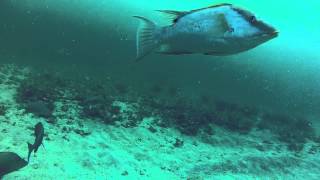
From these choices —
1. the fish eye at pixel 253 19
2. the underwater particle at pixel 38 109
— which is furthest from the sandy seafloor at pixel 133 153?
the fish eye at pixel 253 19

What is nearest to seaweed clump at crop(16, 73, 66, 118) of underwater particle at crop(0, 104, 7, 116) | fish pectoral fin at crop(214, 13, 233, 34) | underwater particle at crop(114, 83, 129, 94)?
underwater particle at crop(0, 104, 7, 116)

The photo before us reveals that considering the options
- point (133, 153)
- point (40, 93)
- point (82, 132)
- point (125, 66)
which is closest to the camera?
point (133, 153)

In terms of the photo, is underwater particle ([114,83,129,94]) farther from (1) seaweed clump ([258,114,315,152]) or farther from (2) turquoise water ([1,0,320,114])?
(1) seaweed clump ([258,114,315,152])

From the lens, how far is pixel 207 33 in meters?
3.32

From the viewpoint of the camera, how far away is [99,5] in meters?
45.8

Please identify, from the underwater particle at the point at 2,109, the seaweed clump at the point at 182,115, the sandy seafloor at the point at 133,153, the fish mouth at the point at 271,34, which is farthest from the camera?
the seaweed clump at the point at 182,115

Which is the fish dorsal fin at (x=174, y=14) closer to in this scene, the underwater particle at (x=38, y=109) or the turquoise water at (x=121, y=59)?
the underwater particle at (x=38, y=109)

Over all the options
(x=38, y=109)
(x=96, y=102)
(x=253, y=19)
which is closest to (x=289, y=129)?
(x=96, y=102)

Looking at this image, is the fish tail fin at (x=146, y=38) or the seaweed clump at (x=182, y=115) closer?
the fish tail fin at (x=146, y=38)

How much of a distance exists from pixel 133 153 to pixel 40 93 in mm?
4394

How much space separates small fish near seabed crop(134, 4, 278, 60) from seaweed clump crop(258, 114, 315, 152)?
1032 cm

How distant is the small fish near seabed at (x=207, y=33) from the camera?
→ 10.6ft

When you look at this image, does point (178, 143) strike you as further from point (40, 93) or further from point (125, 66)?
point (125, 66)

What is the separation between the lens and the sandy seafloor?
7.97 meters
